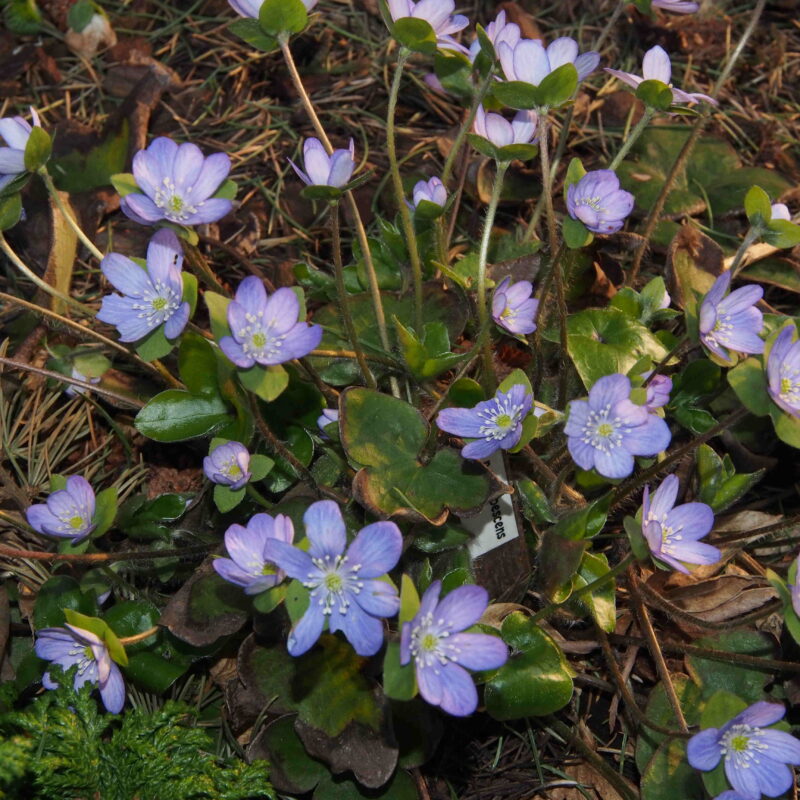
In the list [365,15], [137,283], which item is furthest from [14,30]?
[137,283]

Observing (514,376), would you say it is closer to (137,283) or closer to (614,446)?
(614,446)

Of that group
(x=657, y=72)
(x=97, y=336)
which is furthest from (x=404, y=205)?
(x=97, y=336)

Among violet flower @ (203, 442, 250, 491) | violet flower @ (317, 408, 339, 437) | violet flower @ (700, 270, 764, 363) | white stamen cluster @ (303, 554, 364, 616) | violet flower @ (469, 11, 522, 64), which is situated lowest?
violet flower @ (317, 408, 339, 437)

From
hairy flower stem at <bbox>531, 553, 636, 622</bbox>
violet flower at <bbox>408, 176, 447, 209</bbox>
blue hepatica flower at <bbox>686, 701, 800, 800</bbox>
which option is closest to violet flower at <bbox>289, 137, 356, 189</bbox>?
violet flower at <bbox>408, 176, 447, 209</bbox>

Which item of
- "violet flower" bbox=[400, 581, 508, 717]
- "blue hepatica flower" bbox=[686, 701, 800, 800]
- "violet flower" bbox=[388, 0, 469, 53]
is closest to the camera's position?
"violet flower" bbox=[400, 581, 508, 717]

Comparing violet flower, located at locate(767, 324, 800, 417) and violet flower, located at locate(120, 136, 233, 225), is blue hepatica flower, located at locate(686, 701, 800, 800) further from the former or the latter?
violet flower, located at locate(120, 136, 233, 225)

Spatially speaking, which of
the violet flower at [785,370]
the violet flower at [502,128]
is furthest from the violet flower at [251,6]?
Answer: the violet flower at [785,370]

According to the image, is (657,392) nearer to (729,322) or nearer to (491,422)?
(729,322)

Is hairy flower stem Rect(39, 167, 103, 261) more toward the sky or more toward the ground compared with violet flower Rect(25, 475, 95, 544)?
more toward the sky

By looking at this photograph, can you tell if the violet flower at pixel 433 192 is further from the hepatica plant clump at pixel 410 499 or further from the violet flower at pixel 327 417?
the violet flower at pixel 327 417
